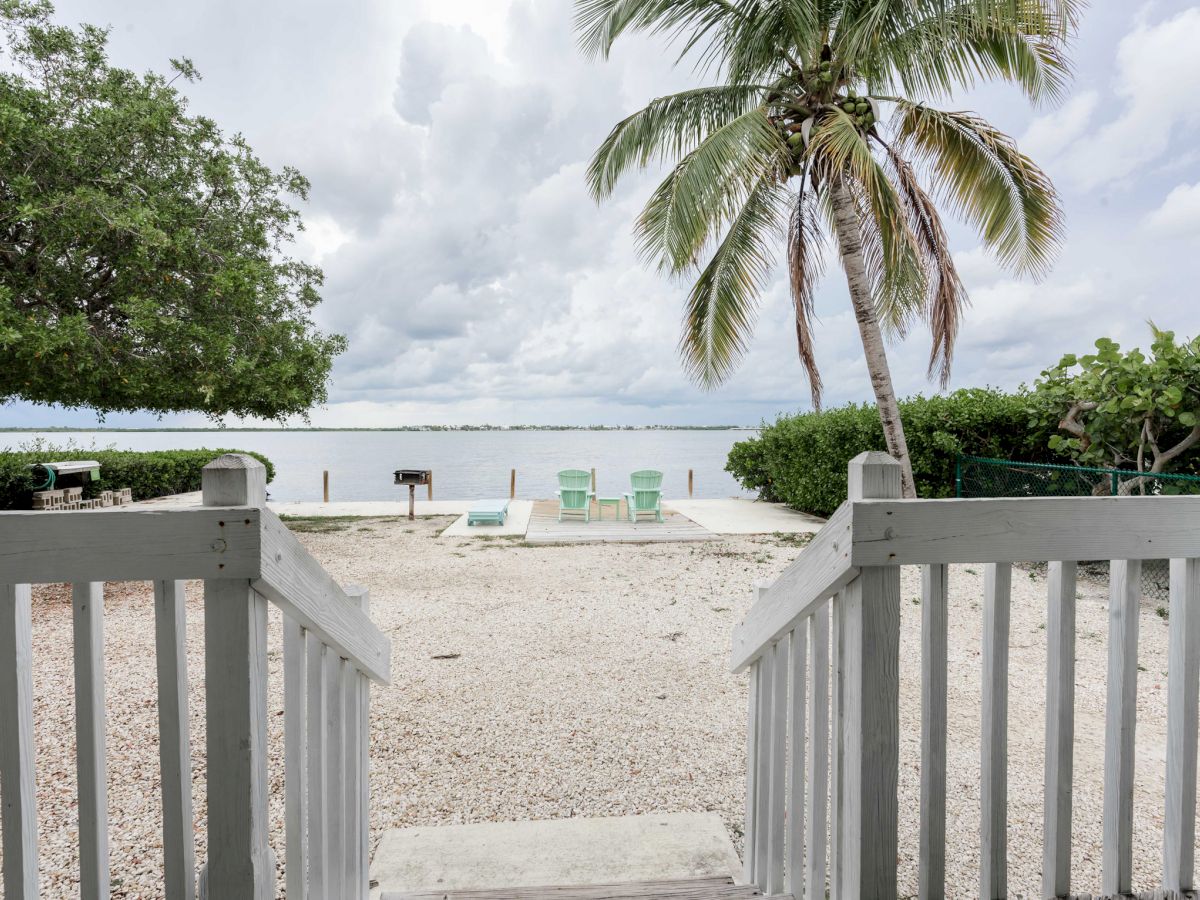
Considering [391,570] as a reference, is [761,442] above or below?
above

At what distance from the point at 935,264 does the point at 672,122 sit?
3.74 meters

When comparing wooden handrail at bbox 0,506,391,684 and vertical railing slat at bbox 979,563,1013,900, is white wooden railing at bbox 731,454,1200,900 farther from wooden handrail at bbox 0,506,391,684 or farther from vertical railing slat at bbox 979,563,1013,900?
wooden handrail at bbox 0,506,391,684

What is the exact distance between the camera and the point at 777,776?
1.69 meters

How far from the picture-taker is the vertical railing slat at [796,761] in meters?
1.52

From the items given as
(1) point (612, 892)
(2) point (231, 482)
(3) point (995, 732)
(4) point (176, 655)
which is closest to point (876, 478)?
(3) point (995, 732)

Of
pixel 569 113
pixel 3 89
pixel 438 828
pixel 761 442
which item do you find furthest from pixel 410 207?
pixel 438 828

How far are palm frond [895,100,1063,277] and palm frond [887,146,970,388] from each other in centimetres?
49

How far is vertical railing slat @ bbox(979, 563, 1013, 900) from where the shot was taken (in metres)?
1.23

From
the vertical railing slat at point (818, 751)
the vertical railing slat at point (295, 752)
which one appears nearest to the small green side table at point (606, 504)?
the vertical railing slat at point (818, 751)

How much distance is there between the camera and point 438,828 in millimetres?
2391

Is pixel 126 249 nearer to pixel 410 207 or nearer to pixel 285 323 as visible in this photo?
pixel 285 323

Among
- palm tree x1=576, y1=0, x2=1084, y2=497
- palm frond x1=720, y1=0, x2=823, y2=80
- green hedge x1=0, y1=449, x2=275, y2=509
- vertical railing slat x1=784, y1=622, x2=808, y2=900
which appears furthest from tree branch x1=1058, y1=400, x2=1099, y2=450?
green hedge x1=0, y1=449, x2=275, y2=509

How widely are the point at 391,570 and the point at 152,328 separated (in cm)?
384

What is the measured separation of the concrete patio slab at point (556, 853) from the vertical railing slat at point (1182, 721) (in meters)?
1.19
